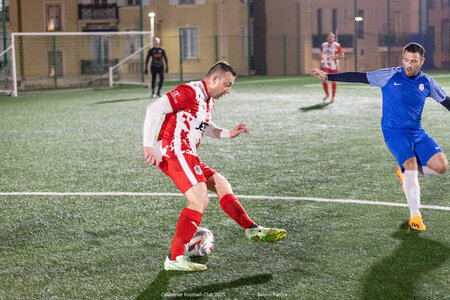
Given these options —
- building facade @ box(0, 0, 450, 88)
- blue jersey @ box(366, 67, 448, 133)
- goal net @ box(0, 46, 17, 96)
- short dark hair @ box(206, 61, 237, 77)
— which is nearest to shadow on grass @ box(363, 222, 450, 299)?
blue jersey @ box(366, 67, 448, 133)

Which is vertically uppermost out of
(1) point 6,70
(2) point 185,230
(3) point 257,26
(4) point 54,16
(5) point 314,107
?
(4) point 54,16

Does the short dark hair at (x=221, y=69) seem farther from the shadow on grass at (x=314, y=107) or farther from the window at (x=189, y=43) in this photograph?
the window at (x=189, y=43)

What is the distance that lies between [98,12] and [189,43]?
7.09m

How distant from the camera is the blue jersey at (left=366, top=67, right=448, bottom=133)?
530 cm

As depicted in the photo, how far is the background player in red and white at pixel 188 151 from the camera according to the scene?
394 cm

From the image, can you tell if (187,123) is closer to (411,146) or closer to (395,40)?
(411,146)

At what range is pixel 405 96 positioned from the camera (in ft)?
17.4

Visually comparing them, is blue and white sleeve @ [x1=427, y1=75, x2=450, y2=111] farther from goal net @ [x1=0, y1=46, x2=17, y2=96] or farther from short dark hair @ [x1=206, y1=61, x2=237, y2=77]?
goal net @ [x1=0, y1=46, x2=17, y2=96]

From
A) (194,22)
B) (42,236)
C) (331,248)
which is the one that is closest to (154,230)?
(42,236)

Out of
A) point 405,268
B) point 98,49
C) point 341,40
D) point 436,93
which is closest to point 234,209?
point 405,268

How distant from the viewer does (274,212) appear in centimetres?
548

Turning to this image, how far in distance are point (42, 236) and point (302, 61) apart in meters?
36.7

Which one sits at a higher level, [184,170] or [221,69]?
[221,69]

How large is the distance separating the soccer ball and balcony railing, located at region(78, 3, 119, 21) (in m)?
42.2
